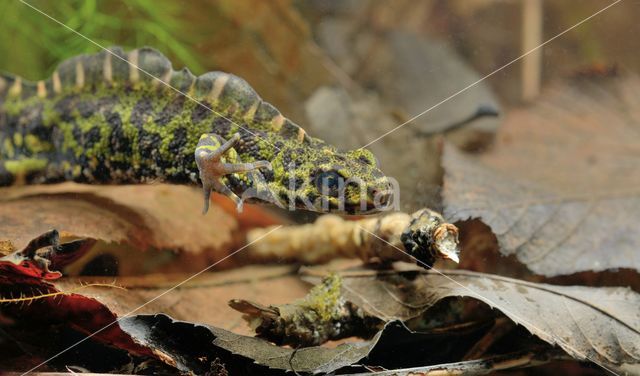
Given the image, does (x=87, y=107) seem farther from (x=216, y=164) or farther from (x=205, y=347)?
(x=205, y=347)

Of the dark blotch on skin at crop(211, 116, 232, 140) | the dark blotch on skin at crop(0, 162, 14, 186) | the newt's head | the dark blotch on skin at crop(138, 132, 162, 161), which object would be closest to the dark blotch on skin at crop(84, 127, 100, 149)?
the dark blotch on skin at crop(138, 132, 162, 161)

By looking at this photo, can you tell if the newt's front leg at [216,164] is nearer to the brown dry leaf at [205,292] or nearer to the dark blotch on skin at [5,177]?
the brown dry leaf at [205,292]

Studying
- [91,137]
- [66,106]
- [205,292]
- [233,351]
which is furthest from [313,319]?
[66,106]

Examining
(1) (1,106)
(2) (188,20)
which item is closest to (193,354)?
(1) (1,106)

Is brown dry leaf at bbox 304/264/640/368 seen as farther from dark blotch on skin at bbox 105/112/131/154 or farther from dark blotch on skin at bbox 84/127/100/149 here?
dark blotch on skin at bbox 84/127/100/149

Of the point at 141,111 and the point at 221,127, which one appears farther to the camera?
the point at 141,111
